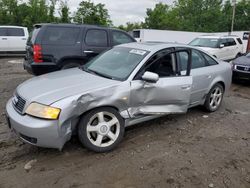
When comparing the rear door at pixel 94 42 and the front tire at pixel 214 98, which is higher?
the rear door at pixel 94 42

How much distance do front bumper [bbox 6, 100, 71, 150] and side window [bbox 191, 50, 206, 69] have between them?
286 cm

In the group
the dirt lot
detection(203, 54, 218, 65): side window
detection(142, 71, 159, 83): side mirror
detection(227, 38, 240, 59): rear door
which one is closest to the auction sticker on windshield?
detection(142, 71, 159, 83): side mirror

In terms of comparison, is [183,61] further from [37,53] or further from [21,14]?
[21,14]

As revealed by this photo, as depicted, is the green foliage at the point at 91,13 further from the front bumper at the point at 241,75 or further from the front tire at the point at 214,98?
the front tire at the point at 214,98

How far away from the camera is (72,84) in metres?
3.80

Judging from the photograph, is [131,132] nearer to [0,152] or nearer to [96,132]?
[96,132]

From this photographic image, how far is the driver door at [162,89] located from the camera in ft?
13.2

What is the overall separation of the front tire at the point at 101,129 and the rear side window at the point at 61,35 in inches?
145

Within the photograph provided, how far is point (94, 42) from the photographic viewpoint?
7.27 metres

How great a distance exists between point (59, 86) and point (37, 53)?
3.12 m

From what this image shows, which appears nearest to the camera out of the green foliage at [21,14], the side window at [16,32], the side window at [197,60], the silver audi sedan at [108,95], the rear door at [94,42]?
the silver audi sedan at [108,95]

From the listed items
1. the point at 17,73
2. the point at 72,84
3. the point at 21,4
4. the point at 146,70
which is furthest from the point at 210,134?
the point at 21,4

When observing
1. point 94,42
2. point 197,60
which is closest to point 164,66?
point 197,60

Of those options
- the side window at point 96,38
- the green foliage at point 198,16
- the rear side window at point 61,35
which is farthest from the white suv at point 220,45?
the green foliage at point 198,16
